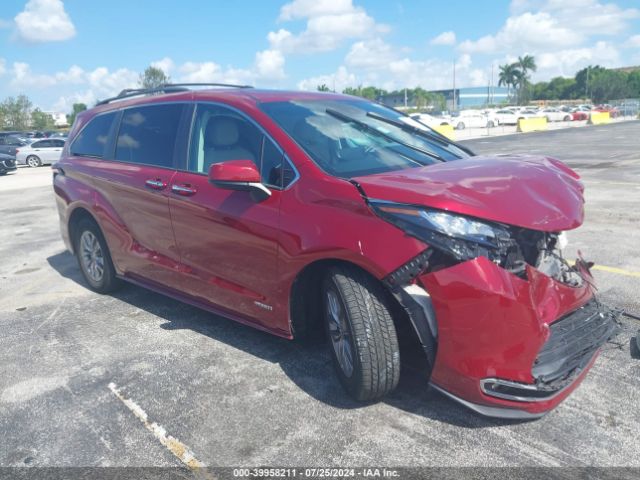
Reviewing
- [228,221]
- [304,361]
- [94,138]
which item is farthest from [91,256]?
[304,361]

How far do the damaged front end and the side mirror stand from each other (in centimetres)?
87

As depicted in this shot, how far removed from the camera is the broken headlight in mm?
2666

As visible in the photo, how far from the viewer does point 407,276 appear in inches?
108

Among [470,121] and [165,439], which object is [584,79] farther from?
[165,439]

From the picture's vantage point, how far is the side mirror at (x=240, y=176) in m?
3.32

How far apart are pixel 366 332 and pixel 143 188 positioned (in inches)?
95.7

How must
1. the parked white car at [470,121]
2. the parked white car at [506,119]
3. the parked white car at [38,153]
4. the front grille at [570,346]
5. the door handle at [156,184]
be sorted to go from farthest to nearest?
the parked white car at [506,119] → the parked white car at [470,121] → the parked white car at [38,153] → the door handle at [156,184] → the front grille at [570,346]

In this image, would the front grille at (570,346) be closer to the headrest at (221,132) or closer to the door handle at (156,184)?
the headrest at (221,132)

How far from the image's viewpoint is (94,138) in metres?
5.43

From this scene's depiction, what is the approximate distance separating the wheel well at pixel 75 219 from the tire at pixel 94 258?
3 cm

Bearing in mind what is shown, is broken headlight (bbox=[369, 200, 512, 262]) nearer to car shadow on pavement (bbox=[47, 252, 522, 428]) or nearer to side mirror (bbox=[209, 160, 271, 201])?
car shadow on pavement (bbox=[47, 252, 522, 428])

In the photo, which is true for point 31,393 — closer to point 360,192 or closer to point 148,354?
point 148,354

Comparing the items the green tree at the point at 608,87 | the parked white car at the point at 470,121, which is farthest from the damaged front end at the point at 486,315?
the green tree at the point at 608,87

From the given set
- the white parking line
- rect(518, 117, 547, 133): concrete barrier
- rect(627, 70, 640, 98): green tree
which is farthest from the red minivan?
rect(627, 70, 640, 98): green tree
